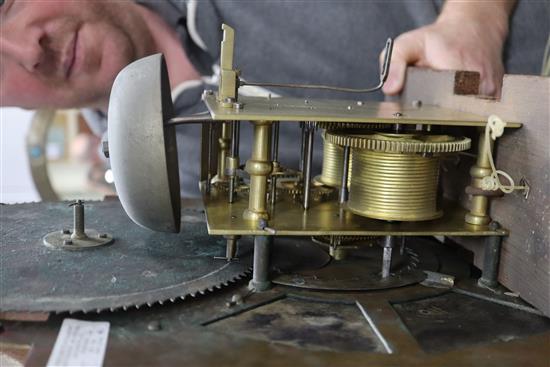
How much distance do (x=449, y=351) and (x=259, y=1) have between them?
5.78 ft

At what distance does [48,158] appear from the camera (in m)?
2.84

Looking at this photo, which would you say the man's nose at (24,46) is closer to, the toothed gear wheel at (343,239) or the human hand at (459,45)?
the human hand at (459,45)

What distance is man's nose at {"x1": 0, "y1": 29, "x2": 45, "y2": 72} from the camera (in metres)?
2.27

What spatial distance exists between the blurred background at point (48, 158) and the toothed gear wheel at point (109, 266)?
3.72 feet

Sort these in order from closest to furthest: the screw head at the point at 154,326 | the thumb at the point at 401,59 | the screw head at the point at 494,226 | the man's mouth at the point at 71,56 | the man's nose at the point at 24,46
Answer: the screw head at the point at 154,326, the screw head at the point at 494,226, the thumb at the point at 401,59, the man's nose at the point at 24,46, the man's mouth at the point at 71,56

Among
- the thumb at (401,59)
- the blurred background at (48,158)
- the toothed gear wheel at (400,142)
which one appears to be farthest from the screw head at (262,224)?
the blurred background at (48,158)

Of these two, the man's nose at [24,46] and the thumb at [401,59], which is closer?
the thumb at [401,59]

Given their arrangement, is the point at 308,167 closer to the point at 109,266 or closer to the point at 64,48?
the point at 109,266

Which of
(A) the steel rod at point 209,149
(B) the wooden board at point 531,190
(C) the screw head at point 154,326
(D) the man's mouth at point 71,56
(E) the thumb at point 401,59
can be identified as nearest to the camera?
(C) the screw head at point 154,326

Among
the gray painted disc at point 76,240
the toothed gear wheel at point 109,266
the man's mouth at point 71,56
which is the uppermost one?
the man's mouth at point 71,56

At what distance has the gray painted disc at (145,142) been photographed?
1.19 metres

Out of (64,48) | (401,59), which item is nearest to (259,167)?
(401,59)

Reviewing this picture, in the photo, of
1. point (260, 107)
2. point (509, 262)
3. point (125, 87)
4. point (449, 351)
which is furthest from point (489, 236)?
point (125, 87)

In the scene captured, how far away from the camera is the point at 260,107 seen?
1.35m
